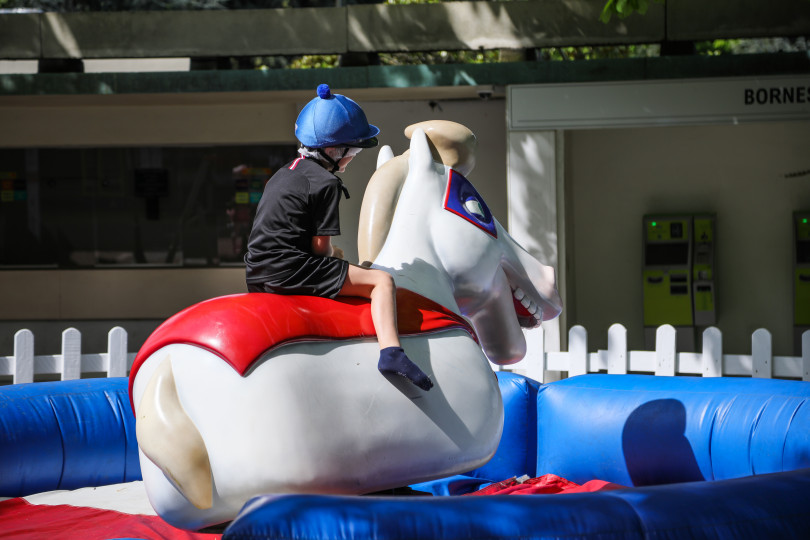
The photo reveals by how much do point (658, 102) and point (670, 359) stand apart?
→ 338 centimetres

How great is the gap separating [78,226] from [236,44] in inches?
190

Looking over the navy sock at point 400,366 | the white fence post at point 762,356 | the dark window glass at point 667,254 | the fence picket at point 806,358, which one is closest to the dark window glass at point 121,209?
the dark window glass at point 667,254

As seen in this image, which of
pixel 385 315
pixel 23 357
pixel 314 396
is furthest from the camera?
pixel 23 357

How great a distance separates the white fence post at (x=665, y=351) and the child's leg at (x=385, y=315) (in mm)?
3324

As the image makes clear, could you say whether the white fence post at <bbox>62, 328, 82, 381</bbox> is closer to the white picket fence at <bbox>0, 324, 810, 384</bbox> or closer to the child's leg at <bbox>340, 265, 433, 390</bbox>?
the white picket fence at <bbox>0, 324, 810, 384</bbox>

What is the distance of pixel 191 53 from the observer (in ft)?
30.5

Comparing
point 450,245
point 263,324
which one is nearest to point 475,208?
point 450,245

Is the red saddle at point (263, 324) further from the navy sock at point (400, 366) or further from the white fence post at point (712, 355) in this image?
the white fence post at point (712, 355)

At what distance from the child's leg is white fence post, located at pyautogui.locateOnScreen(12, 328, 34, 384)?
12.5 ft

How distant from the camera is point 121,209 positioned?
12.7m

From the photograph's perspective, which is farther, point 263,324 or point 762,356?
point 762,356

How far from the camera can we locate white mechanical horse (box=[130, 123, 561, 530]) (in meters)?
2.73

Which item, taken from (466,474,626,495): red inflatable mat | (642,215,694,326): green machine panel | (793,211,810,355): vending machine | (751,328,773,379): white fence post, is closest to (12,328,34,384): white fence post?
(466,474,626,495): red inflatable mat

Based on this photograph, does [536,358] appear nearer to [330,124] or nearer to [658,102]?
[658,102]
